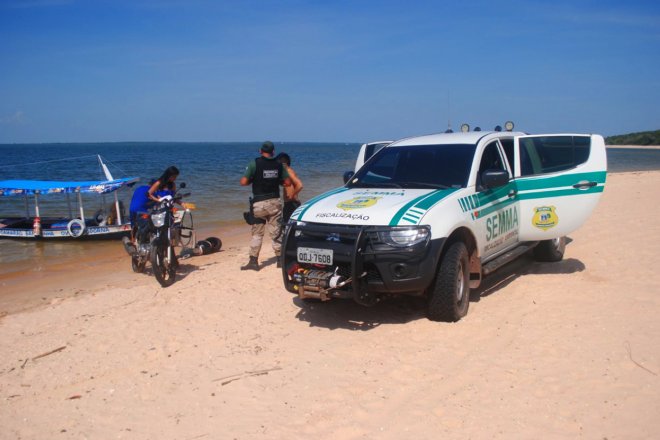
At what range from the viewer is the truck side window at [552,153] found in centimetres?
693

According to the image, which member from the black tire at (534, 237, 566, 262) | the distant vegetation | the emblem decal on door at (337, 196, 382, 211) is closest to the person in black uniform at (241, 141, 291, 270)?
the emblem decal on door at (337, 196, 382, 211)

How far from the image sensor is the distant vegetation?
9275 centimetres

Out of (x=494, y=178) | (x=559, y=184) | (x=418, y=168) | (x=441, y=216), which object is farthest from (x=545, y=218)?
(x=441, y=216)

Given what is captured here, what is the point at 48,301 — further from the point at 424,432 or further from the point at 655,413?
the point at 655,413

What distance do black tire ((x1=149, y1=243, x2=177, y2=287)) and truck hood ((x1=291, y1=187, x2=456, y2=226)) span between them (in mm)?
2747

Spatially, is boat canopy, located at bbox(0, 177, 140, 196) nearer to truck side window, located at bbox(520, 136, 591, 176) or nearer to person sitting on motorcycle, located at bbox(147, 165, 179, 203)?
person sitting on motorcycle, located at bbox(147, 165, 179, 203)

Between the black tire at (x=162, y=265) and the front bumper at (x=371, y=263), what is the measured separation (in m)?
2.97

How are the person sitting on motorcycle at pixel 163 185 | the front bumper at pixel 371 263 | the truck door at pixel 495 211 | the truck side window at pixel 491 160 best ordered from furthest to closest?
the person sitting on motorcycle at pixel 163 185 → the truck side window at pixel 491 160 → the truck door at pixel 495 211 → the front bumper at pixel 371 263

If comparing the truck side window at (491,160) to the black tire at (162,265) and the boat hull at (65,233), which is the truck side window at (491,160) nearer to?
the black tire at (162,265)

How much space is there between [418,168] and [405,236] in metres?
1.55

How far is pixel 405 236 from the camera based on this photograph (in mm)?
5090

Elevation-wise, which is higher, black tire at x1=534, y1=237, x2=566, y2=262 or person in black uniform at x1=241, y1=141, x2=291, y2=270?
person in black uniform at x1=241, y1=141, x2=291, y2=270

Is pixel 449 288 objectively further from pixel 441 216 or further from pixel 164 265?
pixel 164 265

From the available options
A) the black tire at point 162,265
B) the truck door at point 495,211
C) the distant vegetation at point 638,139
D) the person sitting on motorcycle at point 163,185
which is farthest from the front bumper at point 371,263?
the distant vegetation at point 638,139
